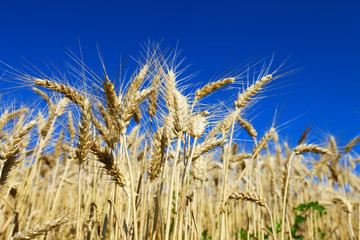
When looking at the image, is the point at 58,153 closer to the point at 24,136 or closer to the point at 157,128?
the point at 24,136

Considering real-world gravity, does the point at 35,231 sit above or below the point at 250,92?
below

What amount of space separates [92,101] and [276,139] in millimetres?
5420

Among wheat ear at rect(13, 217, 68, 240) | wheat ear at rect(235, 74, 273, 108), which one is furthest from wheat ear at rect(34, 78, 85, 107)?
Answer: wheat ear at rect(235, 74, 273, 108)

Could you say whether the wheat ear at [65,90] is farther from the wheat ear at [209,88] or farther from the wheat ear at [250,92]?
the wheat ear at [250,92]

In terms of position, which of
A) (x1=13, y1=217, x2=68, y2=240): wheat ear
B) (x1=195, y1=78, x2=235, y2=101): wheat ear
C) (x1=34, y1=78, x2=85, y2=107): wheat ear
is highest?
(x1=195, y1=78, x2=235, y2=101): wheat ear

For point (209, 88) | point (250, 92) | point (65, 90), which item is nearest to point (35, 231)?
point (65, 90)

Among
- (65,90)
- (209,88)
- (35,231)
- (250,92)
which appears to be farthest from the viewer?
(250,92)

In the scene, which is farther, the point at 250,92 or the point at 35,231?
the point at 250,92

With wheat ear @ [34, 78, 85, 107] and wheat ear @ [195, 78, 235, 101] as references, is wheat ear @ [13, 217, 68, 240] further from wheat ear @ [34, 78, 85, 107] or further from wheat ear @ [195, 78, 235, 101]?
wheat ear @ [195, 78, 235, 101]

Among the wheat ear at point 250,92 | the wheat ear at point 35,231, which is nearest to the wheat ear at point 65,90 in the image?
the wheat ear at point 35,231

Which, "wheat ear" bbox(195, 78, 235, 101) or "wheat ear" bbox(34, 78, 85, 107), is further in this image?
"wheat ear" bbox(195, 78, 235, 101)

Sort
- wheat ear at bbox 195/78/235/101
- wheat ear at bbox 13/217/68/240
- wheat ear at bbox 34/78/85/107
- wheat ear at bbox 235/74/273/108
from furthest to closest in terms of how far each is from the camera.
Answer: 1. wheat ear at bbox 235/74/273/108
2. wheat ear at bbox 195/78/235/101
3. wheat ear at bbox 34/78/85/107
4. wheat ear at bbox 13/217/68/240

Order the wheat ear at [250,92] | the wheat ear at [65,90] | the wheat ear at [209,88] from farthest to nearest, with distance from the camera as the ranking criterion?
the wheat ear at [250,92] < the wheat ear at [209,88] < the wheat ear at [65,90]

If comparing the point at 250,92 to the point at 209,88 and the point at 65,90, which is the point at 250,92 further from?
the point at 65,90
